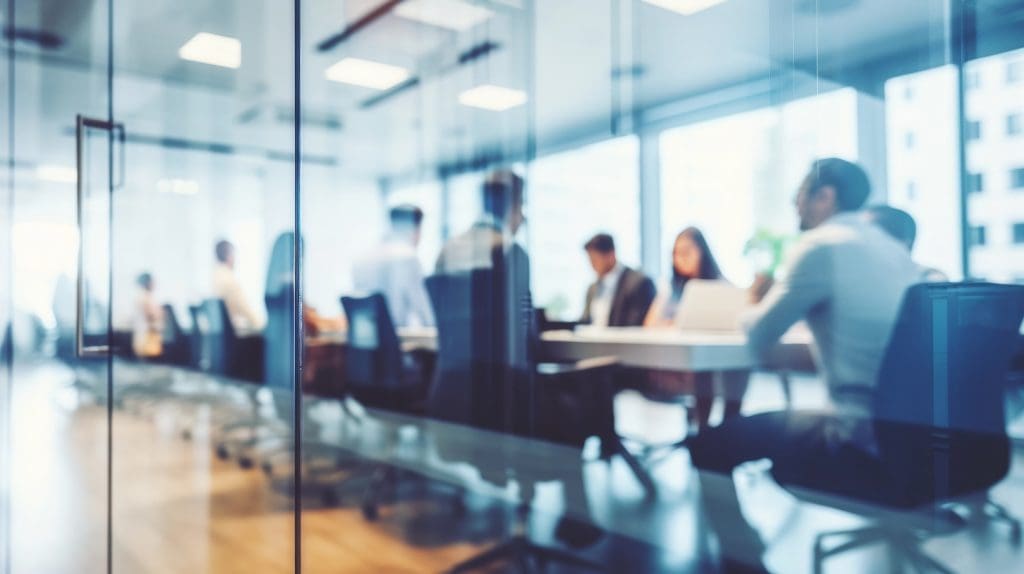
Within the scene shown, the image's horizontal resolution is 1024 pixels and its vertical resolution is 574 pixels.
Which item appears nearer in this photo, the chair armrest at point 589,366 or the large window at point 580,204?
the chair armrest at point 589,366

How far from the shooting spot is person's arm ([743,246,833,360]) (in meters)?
1.84

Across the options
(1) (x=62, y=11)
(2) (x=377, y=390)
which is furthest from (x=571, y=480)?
(1) (x=62, y=11)

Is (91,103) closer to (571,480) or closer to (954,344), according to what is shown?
(571,480)

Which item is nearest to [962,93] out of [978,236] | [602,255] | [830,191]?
[978,236]

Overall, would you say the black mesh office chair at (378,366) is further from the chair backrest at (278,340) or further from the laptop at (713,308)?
the laptop at (713,308)

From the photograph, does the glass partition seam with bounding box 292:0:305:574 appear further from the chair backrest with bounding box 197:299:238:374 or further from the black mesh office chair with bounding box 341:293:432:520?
the chair backrest with bounding box 197:299:238:374

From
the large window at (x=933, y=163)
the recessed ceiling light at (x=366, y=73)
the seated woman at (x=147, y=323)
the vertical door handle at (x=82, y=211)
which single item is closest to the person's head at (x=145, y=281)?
the seated woman at (x=147, y=323)

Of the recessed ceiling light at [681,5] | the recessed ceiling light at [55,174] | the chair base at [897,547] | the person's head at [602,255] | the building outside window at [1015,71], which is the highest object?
the recessed ceiling light at [681,5]

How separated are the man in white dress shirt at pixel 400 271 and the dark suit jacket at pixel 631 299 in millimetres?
877

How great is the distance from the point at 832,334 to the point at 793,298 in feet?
0.48

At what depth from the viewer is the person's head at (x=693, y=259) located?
339cm

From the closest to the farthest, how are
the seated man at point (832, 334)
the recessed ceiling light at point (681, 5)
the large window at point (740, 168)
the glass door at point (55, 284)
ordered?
the seated man at point (832, 334), the glass door at point (55, 284), the large window at point (740, 168), the recessed ceiling light at point (681, 5)

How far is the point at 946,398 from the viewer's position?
1.71 meters

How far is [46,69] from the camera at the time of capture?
3.40m
